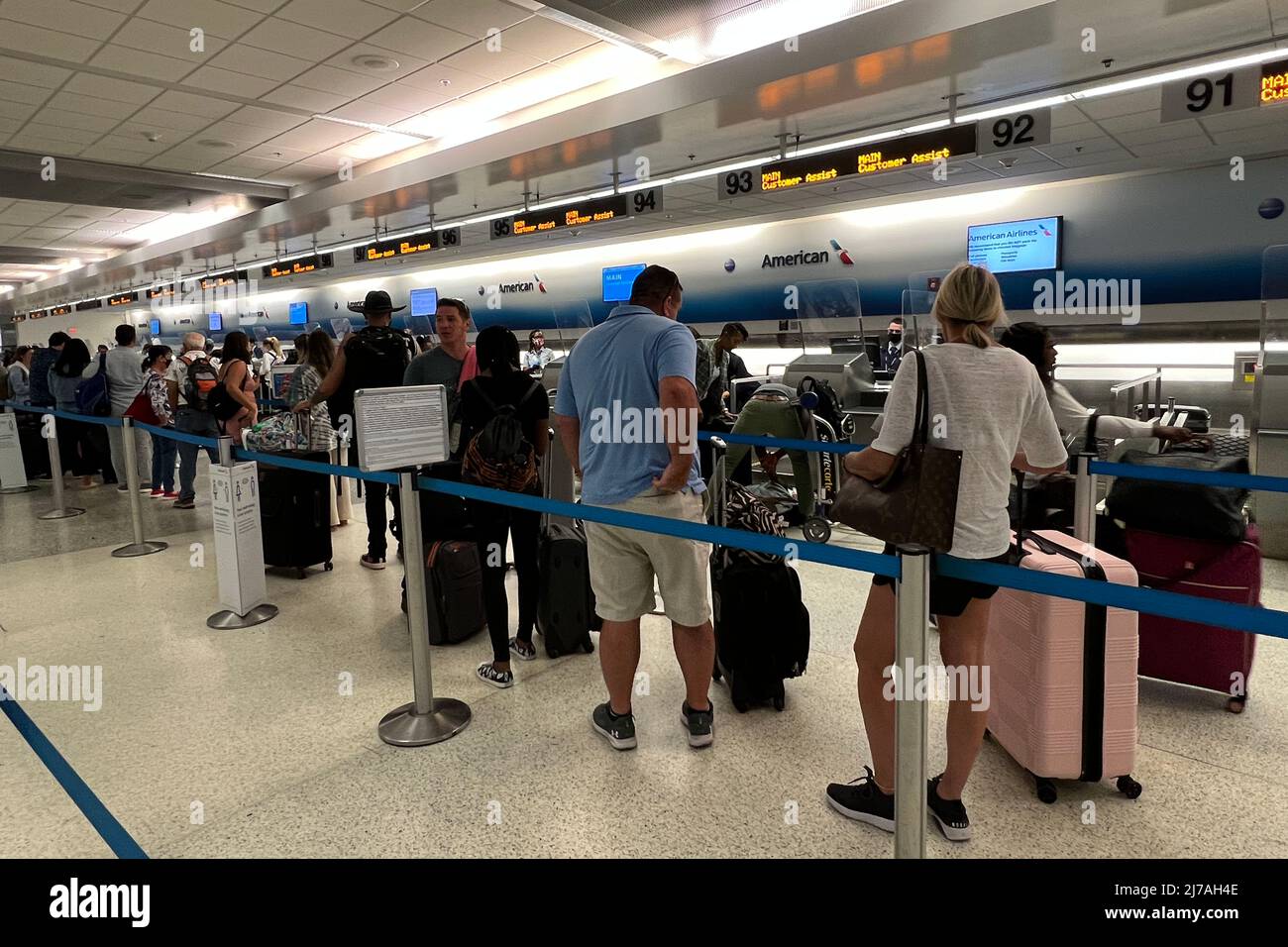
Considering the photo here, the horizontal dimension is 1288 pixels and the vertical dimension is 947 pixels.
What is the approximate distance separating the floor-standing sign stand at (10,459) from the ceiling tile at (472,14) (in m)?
6.25

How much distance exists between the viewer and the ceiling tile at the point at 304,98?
24.6ft

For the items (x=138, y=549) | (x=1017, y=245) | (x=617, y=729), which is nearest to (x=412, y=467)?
(x=617, y=729)

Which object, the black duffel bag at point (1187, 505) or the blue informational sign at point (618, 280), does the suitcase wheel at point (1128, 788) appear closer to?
the black duffel bag at point (1187, 505)

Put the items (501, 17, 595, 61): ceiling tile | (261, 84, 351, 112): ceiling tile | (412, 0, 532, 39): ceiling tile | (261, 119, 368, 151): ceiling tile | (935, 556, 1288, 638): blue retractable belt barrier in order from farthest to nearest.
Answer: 1. (261, 119, 368, 151): ceiling tile
2. (261, 84, 351, 112): ceiling tile
3. (501, 17, 595, 61): ceiling tile
4. (412, 0, 532, 39): ceiling tile
5. (935, 556, 1288, 638): blue retractable belt barrier

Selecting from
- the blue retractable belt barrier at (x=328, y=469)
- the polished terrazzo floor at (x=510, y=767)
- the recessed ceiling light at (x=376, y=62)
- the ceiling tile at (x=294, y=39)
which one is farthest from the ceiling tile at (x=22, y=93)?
the polished terrazzo floor at (x=510, y=767)

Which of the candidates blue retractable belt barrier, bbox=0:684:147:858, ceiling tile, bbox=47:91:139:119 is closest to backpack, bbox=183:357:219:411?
ceiling tile, bbox=47:91:139:119

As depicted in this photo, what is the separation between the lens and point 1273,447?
17.4 ft

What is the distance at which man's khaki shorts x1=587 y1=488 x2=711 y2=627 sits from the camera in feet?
8.70

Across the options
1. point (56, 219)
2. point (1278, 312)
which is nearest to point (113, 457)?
point (56, 219)

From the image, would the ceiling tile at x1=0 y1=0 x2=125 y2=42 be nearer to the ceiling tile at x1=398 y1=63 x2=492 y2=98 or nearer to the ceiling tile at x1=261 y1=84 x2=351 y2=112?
the ceiling tile at x1=261 y1=84 x2=351 y2=112

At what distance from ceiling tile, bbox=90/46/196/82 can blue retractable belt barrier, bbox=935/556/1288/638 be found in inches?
298

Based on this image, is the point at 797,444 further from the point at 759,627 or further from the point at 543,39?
the point at 543,39

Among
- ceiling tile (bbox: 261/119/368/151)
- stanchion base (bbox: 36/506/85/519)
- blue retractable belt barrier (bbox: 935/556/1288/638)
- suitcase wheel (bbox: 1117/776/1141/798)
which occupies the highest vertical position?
ceiling tile (bbox: 261/119/368/151)
